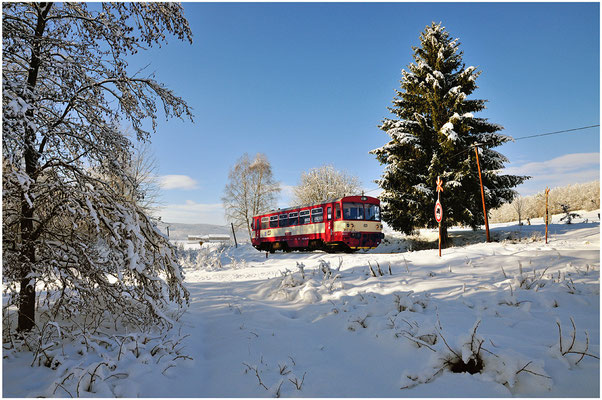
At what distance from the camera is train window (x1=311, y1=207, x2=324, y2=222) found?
16.0 meters

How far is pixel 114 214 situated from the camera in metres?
3.40

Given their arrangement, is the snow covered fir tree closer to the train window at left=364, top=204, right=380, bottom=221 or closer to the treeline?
the train window at left=364, top=204, right=380, bottom=221

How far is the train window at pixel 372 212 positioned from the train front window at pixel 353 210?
341mm

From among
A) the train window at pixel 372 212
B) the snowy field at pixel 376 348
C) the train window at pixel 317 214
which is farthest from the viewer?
the train window at pixel 317 214

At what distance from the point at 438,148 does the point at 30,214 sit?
17339 millimetres

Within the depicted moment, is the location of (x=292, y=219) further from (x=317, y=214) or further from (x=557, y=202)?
(x=557, y=202)

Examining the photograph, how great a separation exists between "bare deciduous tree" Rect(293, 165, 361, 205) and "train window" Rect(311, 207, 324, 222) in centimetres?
1806

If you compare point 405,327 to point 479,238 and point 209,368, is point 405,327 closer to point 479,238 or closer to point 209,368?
point 209,368

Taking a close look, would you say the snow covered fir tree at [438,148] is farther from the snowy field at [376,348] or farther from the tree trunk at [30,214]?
the tree trunk at [30,214]

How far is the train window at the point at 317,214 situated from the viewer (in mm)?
16000

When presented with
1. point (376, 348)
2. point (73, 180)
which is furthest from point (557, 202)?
point (73, 180)

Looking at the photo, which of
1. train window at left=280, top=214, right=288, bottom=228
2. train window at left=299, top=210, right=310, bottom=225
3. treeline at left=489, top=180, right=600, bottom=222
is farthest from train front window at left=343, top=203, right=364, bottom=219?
treeline at left=489, top=180, right=600, bottom=222

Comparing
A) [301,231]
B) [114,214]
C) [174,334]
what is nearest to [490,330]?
[174,334]

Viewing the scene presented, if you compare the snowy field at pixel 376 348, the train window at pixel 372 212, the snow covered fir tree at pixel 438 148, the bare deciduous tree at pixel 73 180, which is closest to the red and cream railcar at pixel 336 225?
the train window at pixel 372 212
